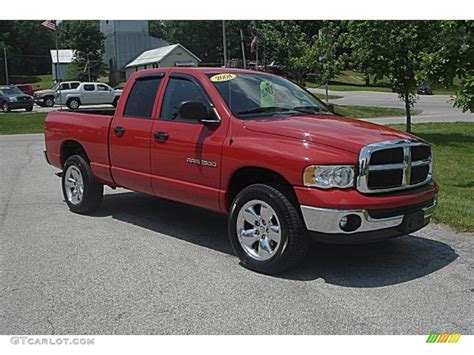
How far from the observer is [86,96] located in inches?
1385

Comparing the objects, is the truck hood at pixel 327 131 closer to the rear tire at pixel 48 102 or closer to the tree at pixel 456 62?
the tree at pixel 456 62

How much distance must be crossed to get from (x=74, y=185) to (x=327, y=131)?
13.6 ft

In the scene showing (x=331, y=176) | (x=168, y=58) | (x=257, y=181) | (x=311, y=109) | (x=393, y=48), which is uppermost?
(x=168, y=58)

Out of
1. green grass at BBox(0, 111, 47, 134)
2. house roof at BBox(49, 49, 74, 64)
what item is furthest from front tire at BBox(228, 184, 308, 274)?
house roof at BBox(49, 49, 74, 64)

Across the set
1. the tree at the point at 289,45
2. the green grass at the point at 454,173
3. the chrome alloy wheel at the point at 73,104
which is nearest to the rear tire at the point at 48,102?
the chrome alloy wheel at the point at 73,104

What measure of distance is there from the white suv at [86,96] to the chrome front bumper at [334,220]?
104 feet

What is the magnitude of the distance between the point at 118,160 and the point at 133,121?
1.83ft

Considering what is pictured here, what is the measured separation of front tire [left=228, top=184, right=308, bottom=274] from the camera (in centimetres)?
475

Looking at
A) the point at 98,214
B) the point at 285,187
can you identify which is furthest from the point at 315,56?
the point at 285,187

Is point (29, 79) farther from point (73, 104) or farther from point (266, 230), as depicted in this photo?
point (266, 230)

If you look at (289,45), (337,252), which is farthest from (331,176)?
(289,45)

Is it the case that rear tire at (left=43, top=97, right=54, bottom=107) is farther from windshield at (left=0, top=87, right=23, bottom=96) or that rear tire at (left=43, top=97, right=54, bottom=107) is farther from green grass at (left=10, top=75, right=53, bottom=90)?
green grass at (left=10, top=75, right=53, bottom=90)

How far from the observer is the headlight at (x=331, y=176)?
4547mm

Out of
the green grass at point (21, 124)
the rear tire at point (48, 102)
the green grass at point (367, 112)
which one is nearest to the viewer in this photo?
the green grass at point (21, 124)
